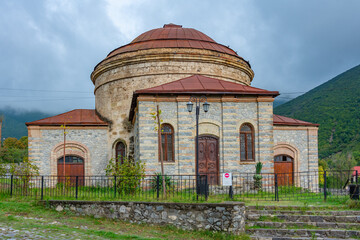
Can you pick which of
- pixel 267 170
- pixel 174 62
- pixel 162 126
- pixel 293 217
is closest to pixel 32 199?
pixel 162 126

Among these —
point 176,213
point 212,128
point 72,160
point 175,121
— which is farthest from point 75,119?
point 176,213

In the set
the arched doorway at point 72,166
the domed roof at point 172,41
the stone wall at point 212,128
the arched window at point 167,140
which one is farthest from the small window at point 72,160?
the arched window at point 167,140

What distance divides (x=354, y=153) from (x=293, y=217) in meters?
42.6

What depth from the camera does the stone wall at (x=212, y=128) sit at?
17.7 meters

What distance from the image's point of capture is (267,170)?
18141mm

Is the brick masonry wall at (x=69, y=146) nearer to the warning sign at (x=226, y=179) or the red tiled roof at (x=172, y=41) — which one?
the red tiled roof at (x=172, y=41)

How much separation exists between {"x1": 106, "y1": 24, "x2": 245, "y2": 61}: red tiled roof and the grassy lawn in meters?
13.6

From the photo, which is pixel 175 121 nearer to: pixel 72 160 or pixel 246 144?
pixel 246 144

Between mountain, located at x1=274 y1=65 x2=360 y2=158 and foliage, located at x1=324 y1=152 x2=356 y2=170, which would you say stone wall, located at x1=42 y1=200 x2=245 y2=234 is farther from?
mountain, located at x1=274 y1=65 x2=360 y2=158

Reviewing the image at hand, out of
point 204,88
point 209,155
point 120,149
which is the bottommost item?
point 209,155

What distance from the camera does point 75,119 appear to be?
24.4 m

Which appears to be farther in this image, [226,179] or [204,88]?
[204,88]

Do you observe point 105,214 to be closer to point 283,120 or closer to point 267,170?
point 267,170

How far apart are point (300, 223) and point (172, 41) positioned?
51.4 ft
